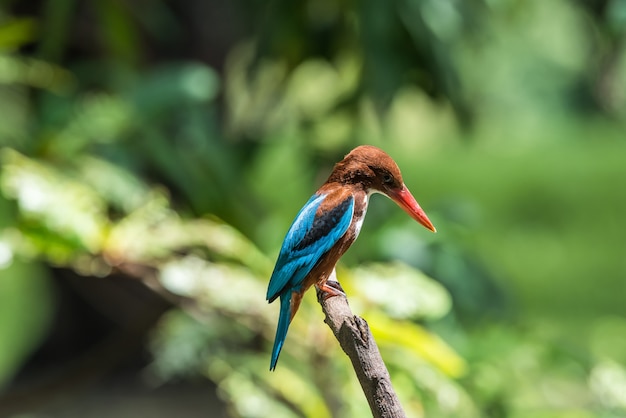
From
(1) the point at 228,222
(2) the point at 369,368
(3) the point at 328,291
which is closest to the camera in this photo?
(2) the point at 369,368

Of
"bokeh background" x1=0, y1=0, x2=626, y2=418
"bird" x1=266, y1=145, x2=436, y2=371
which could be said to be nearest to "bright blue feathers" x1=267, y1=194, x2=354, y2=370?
"bird" x1=266, y1=145, x2=436, y2=371

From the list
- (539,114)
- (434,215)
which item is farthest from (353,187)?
(539,114)

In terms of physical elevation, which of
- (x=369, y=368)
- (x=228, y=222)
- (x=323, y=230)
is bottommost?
(x=369, y=368)

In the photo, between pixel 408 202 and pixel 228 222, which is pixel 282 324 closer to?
pixel 408 202

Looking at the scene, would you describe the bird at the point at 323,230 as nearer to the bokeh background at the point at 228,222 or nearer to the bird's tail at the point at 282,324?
the bird's tail at the point at 282,324

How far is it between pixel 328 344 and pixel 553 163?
8.00 metres

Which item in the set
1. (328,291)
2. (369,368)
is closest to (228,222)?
(328,291)

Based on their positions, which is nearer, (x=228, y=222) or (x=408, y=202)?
(x=408, y=202)

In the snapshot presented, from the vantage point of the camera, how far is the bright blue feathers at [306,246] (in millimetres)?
819

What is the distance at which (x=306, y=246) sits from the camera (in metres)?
0.83

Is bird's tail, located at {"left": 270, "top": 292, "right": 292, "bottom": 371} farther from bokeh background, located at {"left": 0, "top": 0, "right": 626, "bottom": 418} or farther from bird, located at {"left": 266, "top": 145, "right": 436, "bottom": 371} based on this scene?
bokeh background, located at {"left": 0, "top": 0, "right": 626, "bottom": 418}

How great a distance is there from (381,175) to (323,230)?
0.26ft

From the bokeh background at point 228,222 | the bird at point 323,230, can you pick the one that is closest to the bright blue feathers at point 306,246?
the bird at point 323,230

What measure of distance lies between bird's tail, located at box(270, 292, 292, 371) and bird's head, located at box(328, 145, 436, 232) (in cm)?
13
